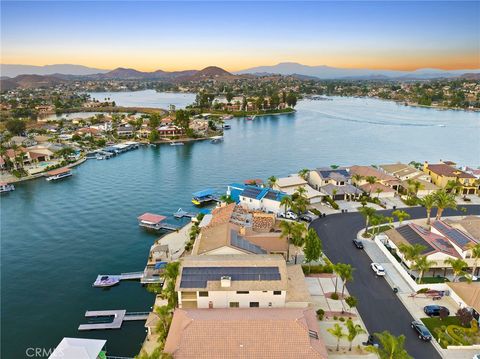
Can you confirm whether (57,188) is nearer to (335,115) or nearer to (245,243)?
(245,243)

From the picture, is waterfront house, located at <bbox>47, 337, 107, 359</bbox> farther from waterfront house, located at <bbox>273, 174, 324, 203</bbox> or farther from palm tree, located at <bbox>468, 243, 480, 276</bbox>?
waterfront house, located at <bbox>273, 174, 324, 203</bbox>

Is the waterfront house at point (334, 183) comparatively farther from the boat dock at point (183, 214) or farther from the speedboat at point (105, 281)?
the speedboat at point (105, 281)

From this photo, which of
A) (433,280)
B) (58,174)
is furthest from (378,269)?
(58,174)

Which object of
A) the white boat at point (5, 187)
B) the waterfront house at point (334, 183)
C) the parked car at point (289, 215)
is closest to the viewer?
the parked car at point (289, 215)

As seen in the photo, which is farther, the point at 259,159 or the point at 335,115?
the point at 335,115

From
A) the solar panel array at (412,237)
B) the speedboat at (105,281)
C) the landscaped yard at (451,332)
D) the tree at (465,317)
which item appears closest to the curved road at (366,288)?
the landscaped yard at (451,332)

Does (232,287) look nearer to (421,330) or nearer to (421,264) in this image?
(421,330)

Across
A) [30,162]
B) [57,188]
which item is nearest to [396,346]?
[57,188]
